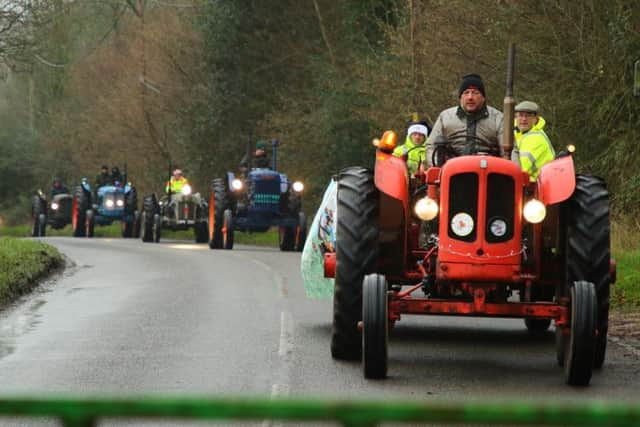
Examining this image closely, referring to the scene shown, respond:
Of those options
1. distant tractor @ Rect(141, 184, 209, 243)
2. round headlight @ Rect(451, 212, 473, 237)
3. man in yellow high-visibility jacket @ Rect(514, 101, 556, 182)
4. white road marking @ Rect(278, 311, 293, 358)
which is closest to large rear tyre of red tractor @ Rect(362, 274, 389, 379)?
round headlight @ Rect(451, 212, 473, 237)

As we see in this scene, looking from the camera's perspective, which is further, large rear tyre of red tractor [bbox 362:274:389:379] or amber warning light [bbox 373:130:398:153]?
amber warning light [bbox 373:130:398:153]

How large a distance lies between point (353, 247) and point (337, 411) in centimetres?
802

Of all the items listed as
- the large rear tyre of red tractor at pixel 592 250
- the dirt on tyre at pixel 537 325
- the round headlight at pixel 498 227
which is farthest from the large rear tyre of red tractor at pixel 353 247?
the dirt on tyre at pixel 537 325

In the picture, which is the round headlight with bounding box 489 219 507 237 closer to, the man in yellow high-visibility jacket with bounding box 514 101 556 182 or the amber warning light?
the amber warning light

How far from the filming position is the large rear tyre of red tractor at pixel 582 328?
9.77 m

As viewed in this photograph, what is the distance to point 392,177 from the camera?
35.2ft

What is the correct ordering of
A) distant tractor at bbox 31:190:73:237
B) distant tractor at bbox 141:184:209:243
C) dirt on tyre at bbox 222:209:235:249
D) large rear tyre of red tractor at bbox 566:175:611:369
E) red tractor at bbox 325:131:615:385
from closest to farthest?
red tractor at bbox 325:131:615:385, large rear tyre of red tractor at bbox 566:175:611:369, dirt on tyre at bbox 222:209:235:249, distant tractor at bbox 141:184:209:243, distant tractor at bbox 31:190:73:237

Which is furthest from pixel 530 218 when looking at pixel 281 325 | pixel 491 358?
pixel 281 325

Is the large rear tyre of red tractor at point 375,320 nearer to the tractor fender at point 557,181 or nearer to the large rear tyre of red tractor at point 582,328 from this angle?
the large rear tyre of red tractor at point 582,328

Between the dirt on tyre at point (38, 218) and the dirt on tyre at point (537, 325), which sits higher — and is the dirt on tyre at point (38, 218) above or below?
above

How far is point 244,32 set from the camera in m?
49.0

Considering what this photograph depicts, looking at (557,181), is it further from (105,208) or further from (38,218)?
(38,218)

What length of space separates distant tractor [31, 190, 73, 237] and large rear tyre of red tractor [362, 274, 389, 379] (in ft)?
144

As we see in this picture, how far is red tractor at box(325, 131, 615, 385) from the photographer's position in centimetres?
991
